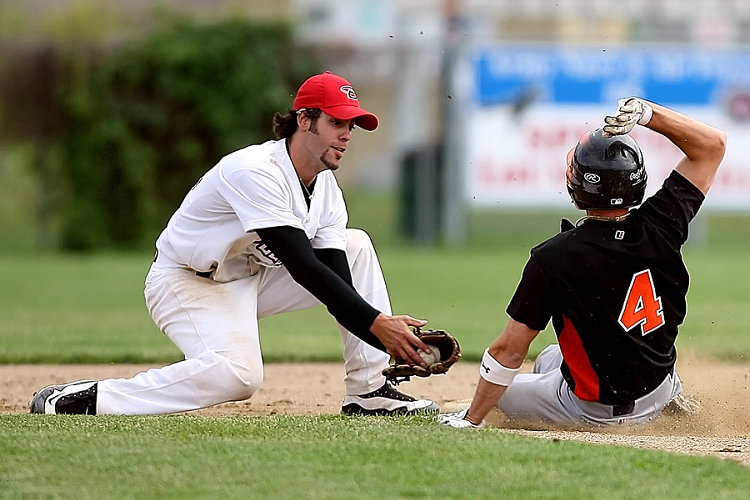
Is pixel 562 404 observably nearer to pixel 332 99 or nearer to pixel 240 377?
pixel 240 377

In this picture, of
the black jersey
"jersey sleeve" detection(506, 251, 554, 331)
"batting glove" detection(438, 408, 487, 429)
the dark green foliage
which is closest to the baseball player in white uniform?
"batting glove" detection(438, 408, 487, 429)

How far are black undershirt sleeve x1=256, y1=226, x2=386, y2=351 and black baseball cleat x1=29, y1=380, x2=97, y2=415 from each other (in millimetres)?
1103

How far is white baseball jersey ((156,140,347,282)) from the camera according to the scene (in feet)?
16.7

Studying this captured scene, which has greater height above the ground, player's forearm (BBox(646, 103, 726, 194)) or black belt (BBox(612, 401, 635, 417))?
player's forearm (BBox(646, 103, 726, 194))

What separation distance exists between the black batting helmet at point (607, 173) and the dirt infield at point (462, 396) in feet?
3.16

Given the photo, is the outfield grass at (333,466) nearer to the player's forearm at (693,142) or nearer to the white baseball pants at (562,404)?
the white baseball pants at (562,404)

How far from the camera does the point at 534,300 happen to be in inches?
182

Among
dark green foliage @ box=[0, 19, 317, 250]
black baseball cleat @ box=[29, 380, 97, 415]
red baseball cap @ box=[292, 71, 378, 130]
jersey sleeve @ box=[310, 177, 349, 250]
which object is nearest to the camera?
red baseball cap @ box=[292, 71, 378, 130]

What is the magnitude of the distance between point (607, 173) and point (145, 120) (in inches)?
557

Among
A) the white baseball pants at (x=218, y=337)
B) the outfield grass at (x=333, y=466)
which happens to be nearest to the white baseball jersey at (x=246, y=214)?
the white baseball pants at (x=218, y=337)

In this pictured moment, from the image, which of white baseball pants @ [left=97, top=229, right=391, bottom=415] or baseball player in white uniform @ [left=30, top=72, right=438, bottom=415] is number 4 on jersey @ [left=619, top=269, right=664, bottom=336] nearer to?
baseball player in white uniform @ [left=30, top=72, right=438, bottom=415]

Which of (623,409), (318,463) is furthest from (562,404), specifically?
(318,463)

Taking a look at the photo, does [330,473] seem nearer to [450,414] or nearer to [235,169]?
[450,414]

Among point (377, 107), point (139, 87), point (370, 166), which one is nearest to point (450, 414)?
point (139, 87)
